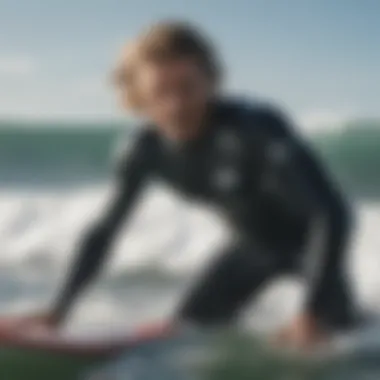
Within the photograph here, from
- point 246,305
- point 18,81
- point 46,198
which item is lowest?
point 246,305

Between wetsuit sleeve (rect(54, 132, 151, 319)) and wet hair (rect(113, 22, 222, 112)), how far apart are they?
6cm

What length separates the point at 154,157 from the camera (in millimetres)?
1231

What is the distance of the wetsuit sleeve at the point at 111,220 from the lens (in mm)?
1237

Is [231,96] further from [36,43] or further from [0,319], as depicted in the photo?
[0,319]

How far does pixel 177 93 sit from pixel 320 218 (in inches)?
8.9

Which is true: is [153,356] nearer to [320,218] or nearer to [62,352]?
[62,352]

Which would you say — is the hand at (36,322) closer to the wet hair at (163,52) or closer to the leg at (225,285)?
the leg at (225,285)

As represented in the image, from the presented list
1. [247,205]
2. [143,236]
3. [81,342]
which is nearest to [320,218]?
[247,205]

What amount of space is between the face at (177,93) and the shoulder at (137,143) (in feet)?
0.09

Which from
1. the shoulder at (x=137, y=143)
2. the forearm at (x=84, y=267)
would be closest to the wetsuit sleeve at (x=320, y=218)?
the shoulder at (x=137, y=143)

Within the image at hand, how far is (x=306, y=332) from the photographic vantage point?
1199 millimetres

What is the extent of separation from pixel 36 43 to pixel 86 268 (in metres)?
0.29

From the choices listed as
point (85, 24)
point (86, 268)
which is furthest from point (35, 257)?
point (85, 24)

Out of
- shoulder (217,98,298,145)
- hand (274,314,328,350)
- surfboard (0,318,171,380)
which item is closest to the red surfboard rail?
surfboard (0,318,171,380)
